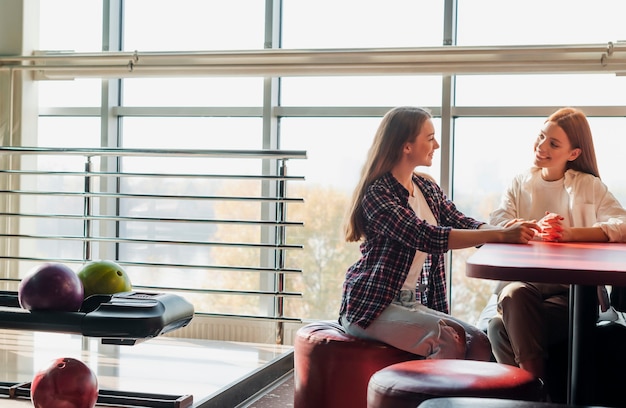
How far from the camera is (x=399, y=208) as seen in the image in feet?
9.12

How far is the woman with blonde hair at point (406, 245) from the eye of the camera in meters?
2.65

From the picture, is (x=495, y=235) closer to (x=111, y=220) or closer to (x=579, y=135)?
(x=579, y=135)

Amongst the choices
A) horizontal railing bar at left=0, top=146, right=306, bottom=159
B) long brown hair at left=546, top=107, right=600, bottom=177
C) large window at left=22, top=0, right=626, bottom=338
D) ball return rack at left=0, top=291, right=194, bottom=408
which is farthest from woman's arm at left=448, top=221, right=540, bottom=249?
large window at left=22, top=0, right=626, bottom=338

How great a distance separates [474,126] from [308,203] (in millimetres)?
1126

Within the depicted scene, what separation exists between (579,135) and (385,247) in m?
0.93

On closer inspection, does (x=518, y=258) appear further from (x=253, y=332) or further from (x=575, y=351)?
(x=253, y=332)

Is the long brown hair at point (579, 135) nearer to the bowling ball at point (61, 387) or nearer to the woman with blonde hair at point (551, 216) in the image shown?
the woman with blonde hair at point (551, 216)

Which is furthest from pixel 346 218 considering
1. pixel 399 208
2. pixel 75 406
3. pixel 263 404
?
pixel 75 406

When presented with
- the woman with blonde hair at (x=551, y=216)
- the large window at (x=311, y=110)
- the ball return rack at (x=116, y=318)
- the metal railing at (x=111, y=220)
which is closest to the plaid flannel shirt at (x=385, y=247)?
the woman with blonde hair at (x=551, y=216)

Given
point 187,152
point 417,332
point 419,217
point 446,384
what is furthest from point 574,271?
point 187,152

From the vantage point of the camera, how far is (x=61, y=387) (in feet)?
8.46

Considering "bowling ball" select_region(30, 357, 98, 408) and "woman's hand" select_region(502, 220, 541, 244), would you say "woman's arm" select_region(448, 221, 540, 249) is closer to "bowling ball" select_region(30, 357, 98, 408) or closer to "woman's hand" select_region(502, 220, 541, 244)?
"woman's hand" select_region(502, 220, 541, 244)

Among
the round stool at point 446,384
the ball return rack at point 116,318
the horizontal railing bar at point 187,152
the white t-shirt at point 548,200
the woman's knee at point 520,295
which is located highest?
the horizontal railing bar at point 187,152

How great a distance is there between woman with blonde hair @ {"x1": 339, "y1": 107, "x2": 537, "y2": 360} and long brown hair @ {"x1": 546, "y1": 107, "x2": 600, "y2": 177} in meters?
0.49
